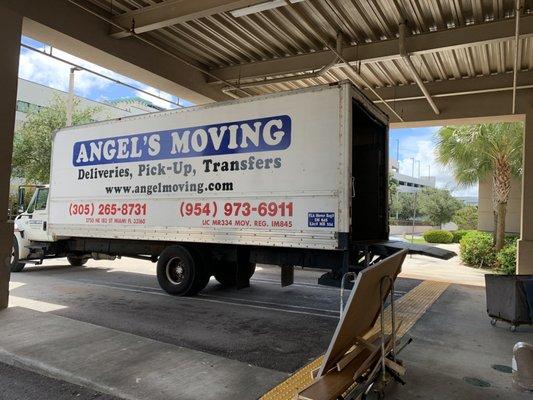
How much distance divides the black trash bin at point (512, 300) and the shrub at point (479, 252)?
11335 mm

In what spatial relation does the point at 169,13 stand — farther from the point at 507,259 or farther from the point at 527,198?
the point at 507,259

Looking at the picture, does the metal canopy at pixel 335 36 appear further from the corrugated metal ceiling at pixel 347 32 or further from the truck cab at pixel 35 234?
the truck cab at pixel 35 234

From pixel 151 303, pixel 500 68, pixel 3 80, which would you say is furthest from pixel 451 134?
pixel 3 80

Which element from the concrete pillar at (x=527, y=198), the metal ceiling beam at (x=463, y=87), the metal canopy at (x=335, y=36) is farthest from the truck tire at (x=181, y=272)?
the concrete pillar at (x=527, y=198)

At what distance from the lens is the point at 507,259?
49.4 feet

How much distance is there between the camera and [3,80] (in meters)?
6.93

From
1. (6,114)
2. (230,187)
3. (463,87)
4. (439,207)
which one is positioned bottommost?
(230,187)

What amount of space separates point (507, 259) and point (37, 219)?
48.0 ft

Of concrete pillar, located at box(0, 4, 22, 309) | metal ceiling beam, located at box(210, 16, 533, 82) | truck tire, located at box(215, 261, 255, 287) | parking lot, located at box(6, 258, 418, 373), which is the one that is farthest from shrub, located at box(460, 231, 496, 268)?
concrete pillar, located at box(0, 4, 22, 309)

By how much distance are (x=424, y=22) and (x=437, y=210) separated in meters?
50.9

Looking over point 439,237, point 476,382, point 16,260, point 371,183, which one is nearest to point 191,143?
point 371,183

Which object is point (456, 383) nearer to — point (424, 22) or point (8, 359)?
point (8, 359)

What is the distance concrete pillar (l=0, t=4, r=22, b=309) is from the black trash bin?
25.3 feet

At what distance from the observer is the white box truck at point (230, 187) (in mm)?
6668
